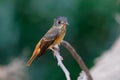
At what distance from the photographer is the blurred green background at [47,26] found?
4562 millimetres

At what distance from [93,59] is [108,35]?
0.27 metres

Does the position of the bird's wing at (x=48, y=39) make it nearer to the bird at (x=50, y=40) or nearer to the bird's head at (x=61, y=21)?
the bird at (x=50, y=40)

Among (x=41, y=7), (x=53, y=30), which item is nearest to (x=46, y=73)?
(x=41, y=7)

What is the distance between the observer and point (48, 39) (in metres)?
2.15

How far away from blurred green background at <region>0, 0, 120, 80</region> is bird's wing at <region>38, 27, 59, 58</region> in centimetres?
227

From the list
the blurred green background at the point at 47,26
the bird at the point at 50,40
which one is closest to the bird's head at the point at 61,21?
the bird at the point at 50,40

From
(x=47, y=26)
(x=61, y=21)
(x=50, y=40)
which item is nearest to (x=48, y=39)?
(x=50, y=40)

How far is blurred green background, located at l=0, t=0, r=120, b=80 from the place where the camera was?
4.56 meters

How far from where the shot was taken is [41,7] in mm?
4617

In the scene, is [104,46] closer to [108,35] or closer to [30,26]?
[108,35]

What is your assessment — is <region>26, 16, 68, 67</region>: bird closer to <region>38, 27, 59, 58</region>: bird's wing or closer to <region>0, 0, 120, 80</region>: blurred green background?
<region>38, 27, 59, 58</region>: bird's wing

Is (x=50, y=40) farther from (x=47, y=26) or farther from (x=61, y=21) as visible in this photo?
(x=47, y=26)

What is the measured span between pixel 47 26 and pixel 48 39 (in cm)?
236

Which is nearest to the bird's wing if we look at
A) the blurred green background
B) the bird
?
the bird
